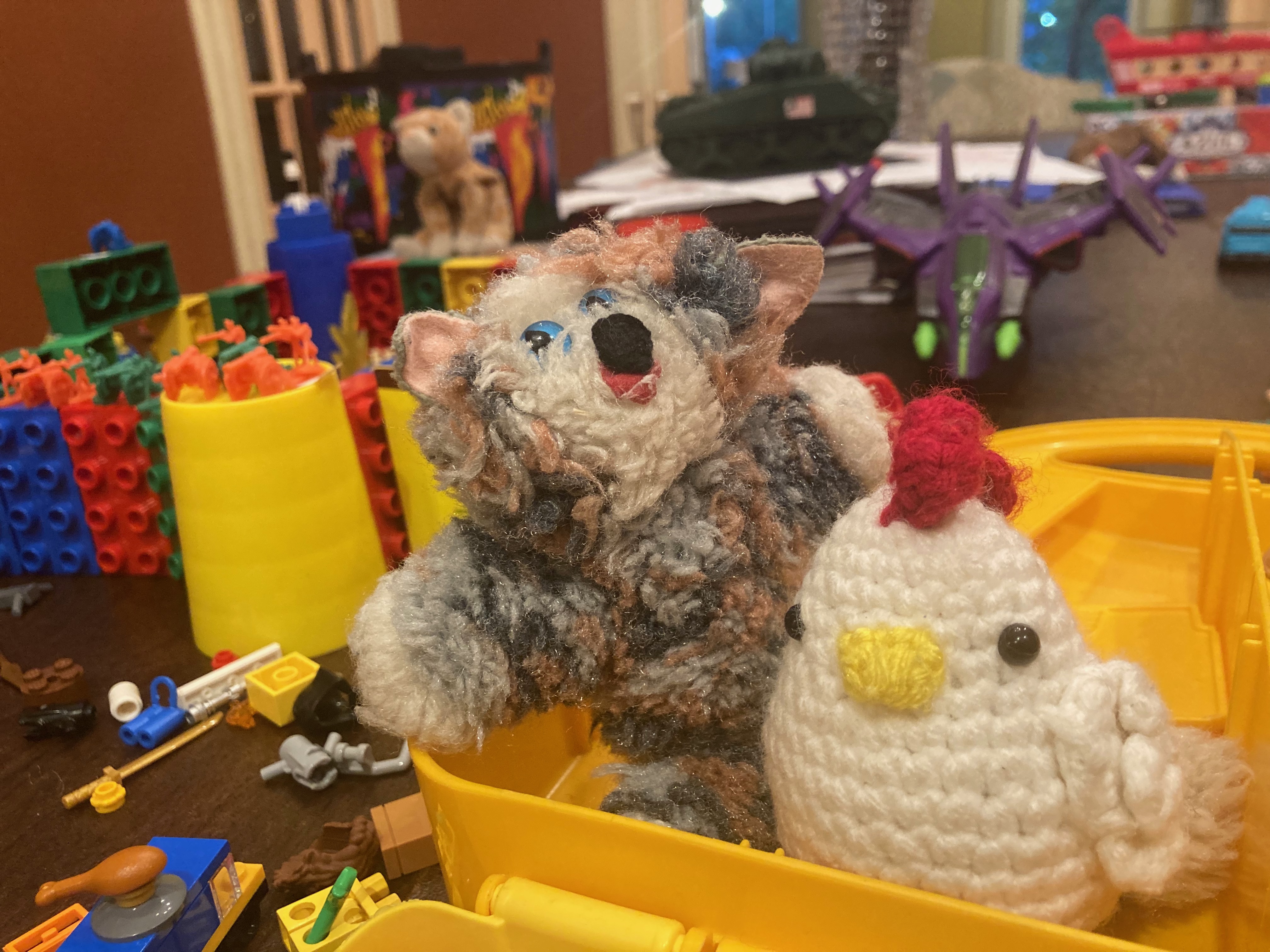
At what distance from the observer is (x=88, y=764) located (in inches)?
18.8

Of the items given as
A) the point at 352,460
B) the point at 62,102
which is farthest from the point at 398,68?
the point at 352,460

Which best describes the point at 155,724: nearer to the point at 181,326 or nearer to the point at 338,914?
the point at 338,914

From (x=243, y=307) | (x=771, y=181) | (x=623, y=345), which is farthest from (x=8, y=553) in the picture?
(x=771, y=181)

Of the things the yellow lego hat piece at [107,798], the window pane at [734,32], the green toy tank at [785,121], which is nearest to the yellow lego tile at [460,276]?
the yellow lego hat piece at [107,798]

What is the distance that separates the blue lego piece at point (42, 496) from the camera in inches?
25.0

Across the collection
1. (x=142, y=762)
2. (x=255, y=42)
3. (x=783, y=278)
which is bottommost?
(x=142, y=762)

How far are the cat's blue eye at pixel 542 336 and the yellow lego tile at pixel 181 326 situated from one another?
1.78 ft

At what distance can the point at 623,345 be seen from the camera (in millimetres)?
302

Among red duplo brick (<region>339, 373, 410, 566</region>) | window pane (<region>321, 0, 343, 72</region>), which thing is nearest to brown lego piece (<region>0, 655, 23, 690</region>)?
red duplo brick (<region>339, 373, 410, 566</region>)

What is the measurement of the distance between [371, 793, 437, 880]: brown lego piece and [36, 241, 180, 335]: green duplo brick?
1.60 ft

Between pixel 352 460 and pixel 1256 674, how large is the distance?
46cm

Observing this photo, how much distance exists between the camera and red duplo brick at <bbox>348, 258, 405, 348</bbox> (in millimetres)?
898

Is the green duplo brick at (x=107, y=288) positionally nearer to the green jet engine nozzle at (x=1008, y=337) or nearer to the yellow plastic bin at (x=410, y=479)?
the yellow plastic bin at (x=410, y=479)

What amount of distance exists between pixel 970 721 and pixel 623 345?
0.15 m
